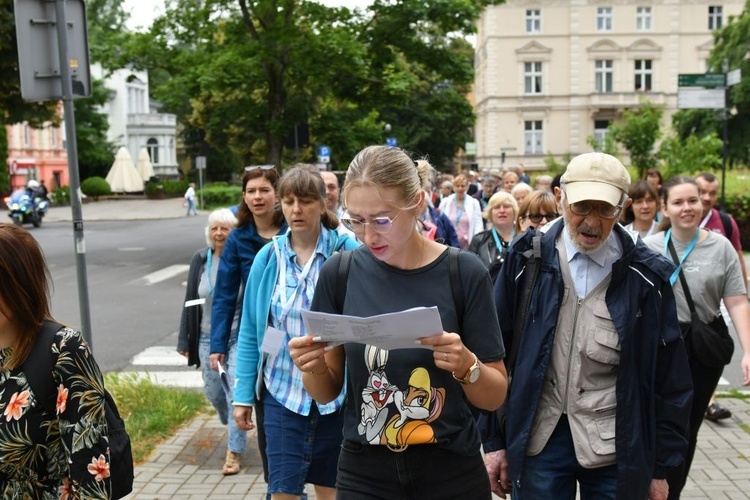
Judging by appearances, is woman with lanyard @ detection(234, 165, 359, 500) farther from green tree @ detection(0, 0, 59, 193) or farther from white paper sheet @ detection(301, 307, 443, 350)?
green tree @ detection(0, 0, 59, 193)

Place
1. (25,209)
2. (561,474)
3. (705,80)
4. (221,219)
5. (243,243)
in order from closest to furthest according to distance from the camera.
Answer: (561,474), (243,243), (221,219), (705,80), (25,209)

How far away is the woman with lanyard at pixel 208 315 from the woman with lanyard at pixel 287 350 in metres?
1.96

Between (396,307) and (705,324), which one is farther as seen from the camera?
(705,324)

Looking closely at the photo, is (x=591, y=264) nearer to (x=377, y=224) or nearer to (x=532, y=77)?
(x=377, y=224)

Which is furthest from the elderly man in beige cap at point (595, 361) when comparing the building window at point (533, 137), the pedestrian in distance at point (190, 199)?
the building window at point (533, 137)

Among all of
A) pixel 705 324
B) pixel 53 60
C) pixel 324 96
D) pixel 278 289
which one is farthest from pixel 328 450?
pixel 324 96

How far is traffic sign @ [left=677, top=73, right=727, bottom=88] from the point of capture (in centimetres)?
1427

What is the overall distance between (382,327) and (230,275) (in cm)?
273

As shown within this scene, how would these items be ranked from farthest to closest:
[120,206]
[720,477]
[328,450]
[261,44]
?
1. [120,206]
2. [261,44]
3. [720,477]
4. [328,450]

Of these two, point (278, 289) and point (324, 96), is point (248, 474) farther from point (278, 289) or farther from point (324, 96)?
point (324, 96)

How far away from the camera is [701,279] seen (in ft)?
15.8

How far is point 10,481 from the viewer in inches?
104

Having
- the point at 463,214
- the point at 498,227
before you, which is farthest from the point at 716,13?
the point at 498,227

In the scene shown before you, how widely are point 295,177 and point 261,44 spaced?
15172 mm
